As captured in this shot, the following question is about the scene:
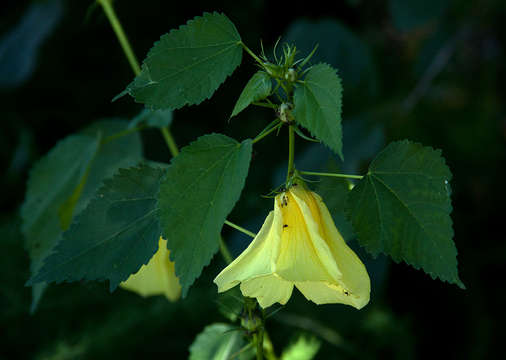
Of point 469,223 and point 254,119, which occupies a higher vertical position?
point 254,119

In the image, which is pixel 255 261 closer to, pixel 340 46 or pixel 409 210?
pixel 409 210

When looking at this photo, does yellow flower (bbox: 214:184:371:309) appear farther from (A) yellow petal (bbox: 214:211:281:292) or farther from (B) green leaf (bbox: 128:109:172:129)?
(B) green leaf (bbox: 128:109:172:129)

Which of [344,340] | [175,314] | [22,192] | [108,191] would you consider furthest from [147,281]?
[22,192]

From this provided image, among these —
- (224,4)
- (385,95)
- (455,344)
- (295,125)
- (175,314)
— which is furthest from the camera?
(385,95)

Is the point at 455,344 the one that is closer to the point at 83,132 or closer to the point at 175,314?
the point at 175,314

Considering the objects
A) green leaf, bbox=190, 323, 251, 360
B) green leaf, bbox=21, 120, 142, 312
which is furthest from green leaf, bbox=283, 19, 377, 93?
green leaf, bbox=190, 323, 251, 360

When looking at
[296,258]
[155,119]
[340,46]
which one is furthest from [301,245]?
[340,46]
